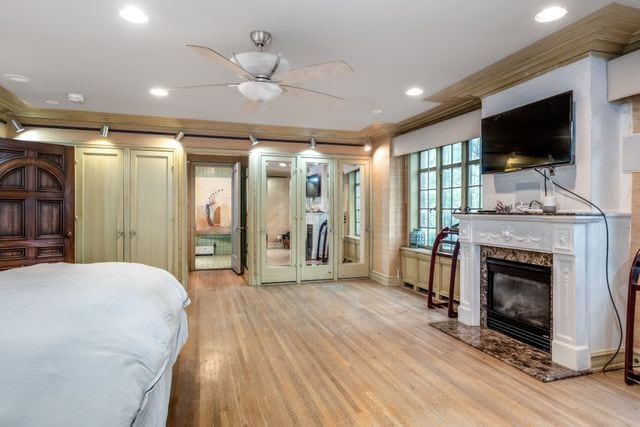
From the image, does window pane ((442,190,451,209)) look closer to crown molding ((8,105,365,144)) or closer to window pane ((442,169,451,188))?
window pane ((442,169,451,188))

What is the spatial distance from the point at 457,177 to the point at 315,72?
331 cm

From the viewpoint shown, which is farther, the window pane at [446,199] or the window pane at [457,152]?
the window pane at [446,199]

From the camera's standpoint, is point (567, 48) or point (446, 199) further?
point (446, 199)

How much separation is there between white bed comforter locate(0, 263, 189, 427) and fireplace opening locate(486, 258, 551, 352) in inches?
124

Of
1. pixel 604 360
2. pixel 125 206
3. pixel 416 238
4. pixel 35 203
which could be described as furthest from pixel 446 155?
pixel 35 203

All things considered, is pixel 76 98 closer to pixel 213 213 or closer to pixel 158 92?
pixel 158 92

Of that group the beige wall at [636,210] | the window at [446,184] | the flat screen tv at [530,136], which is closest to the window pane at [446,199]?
the window at [446,184]

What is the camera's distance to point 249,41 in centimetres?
297

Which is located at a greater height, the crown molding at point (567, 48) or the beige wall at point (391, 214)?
the crown molding at point (567, 48)

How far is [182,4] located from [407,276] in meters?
4.95

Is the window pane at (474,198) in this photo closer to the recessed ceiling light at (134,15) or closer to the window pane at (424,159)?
the window pane at (424,159)

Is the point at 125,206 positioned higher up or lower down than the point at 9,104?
lower down

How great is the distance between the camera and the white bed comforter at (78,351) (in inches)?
44.4

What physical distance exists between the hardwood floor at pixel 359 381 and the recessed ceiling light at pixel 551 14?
8.75 ft
